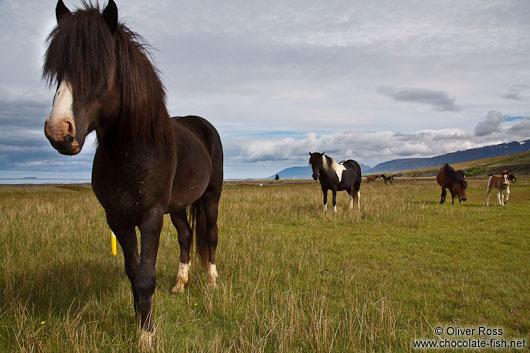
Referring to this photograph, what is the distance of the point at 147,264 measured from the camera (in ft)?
9.00

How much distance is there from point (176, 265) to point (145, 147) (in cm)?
342

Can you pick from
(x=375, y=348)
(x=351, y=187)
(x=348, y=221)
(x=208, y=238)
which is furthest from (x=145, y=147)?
(x=351, y=187)

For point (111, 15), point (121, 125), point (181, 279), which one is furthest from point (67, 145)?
point (181, 279)

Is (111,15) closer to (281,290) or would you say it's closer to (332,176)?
(281,290)

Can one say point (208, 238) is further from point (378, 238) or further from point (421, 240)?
point (421, 240)

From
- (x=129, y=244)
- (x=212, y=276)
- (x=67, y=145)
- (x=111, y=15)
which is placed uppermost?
(x=111, y=15)

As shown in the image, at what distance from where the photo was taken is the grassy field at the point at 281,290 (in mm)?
2922

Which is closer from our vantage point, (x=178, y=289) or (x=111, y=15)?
(x=111, y=15)

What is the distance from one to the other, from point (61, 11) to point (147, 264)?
2289 mm

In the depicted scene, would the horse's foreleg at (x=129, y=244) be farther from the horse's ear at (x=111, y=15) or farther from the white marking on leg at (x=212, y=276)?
the horse's ear at (x=111, y=15)

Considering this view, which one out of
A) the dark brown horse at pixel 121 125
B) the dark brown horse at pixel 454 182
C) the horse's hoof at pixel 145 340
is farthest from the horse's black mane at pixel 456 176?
the horse's hoof at pixel 145 340

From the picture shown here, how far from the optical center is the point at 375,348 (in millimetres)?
2887

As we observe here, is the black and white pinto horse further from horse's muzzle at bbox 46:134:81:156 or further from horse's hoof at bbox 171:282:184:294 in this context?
horse's muzzle at bbox 46:134:81:156

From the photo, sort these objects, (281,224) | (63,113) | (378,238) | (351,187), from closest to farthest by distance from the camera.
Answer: (63,113)
(378,238)
(281,224)
(351,187)
